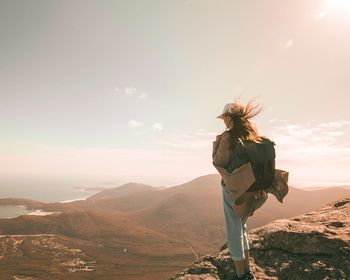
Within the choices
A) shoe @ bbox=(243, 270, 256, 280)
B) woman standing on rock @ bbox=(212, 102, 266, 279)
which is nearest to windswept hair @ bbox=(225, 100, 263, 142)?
woman standing on rock @ bbox=(212, 102, 266, 279)

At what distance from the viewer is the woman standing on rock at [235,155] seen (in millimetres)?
5348

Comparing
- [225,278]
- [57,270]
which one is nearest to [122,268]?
[57,270]

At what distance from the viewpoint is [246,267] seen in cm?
553

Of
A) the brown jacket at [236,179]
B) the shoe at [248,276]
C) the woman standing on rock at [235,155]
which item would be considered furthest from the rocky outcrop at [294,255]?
the brown jacket at [236,179]

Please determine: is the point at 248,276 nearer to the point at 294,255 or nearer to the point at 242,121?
the point at 294,255

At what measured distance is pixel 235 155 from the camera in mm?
5363

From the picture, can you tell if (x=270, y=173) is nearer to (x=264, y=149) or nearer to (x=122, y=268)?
(x=264, y=149)

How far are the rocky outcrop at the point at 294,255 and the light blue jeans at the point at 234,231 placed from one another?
3.40 feet

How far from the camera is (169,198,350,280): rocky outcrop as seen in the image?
18.8ft

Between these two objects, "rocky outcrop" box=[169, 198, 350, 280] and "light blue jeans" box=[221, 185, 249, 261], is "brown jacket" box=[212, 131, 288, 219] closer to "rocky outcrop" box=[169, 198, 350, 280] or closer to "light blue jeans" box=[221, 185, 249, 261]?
"light blue jeans" box=[221, 185, 249, 261]

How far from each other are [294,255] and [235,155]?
3.01m

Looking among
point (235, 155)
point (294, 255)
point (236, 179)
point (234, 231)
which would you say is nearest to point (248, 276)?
point (234, 231)

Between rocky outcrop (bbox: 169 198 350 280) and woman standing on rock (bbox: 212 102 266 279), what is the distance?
976 millimetres

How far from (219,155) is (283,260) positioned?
10.1 feet
